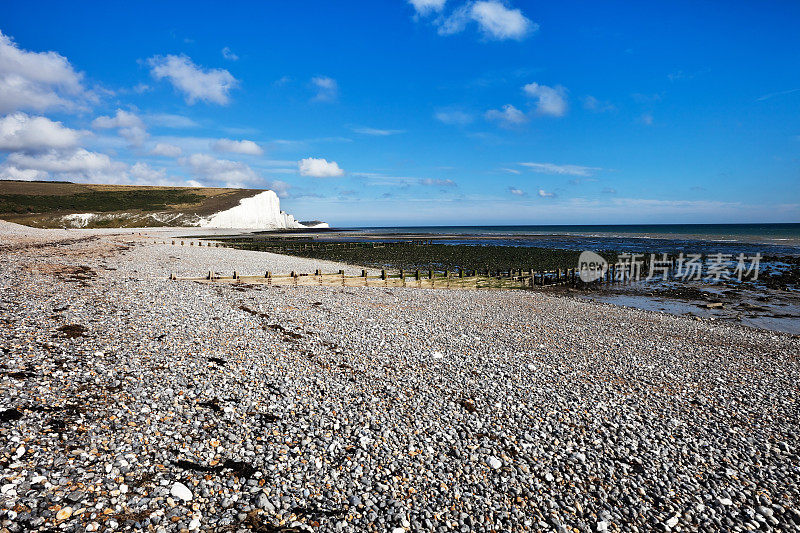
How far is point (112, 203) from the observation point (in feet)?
437

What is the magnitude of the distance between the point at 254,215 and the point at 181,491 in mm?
149682

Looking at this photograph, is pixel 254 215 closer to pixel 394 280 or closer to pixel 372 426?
pixel 394 280

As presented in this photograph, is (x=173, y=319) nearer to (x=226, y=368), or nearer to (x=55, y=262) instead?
(x=226, y=368)

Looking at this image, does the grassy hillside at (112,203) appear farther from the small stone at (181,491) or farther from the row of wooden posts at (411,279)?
the small stone at (181,491)

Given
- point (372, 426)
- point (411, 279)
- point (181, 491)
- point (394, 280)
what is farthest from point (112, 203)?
point (181, 491)

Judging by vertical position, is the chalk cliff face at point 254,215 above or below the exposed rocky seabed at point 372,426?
above

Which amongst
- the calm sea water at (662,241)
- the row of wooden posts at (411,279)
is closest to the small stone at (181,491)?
the row of wooden posts at (411,279)

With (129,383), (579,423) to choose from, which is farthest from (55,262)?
(579,423)

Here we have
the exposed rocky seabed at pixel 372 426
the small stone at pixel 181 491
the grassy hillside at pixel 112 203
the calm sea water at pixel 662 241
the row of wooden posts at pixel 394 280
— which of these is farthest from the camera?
the grassy hillside at pixel 112 203

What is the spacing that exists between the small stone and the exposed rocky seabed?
4 cm

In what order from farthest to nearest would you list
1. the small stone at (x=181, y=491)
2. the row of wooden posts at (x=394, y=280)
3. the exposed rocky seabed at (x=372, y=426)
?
the row of wooden posts at (x=394, y=280), the exposed rocky seabed at (x=372, y=426), the small stone at (x=181, y=491)

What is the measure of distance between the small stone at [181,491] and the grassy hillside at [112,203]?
124195 mm

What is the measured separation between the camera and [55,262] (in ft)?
84.3

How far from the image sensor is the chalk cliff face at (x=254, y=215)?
132 metres
